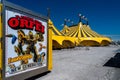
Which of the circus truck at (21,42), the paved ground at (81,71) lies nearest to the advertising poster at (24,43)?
the circus truck at (21,42)

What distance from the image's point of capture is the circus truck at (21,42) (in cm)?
525

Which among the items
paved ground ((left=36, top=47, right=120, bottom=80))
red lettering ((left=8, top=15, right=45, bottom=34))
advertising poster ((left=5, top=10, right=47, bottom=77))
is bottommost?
paved ground ((left=36, top=47, right=120, bottom=80))

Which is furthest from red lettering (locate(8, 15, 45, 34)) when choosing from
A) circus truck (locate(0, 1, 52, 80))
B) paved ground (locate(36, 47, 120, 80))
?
paved ground (locate(36, 47, 120, 80))

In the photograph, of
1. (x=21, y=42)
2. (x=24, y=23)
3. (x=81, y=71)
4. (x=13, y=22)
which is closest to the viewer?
(x=13, y=22)

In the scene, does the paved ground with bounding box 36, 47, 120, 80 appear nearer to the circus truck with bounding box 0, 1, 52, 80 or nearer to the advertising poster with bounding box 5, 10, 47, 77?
the circus truck with bounding box 0, 1, 52, 80

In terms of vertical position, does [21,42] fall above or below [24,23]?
below

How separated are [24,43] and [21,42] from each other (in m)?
0.19

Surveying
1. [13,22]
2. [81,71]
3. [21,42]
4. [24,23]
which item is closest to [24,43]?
[21,42]

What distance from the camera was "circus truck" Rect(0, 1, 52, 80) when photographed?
525cm

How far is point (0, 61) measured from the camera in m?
5.09

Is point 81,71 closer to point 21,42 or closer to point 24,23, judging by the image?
point 21,42

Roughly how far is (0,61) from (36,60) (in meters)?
1.97

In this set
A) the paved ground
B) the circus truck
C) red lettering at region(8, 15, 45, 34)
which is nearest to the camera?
the circus truck

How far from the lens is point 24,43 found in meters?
6.16
